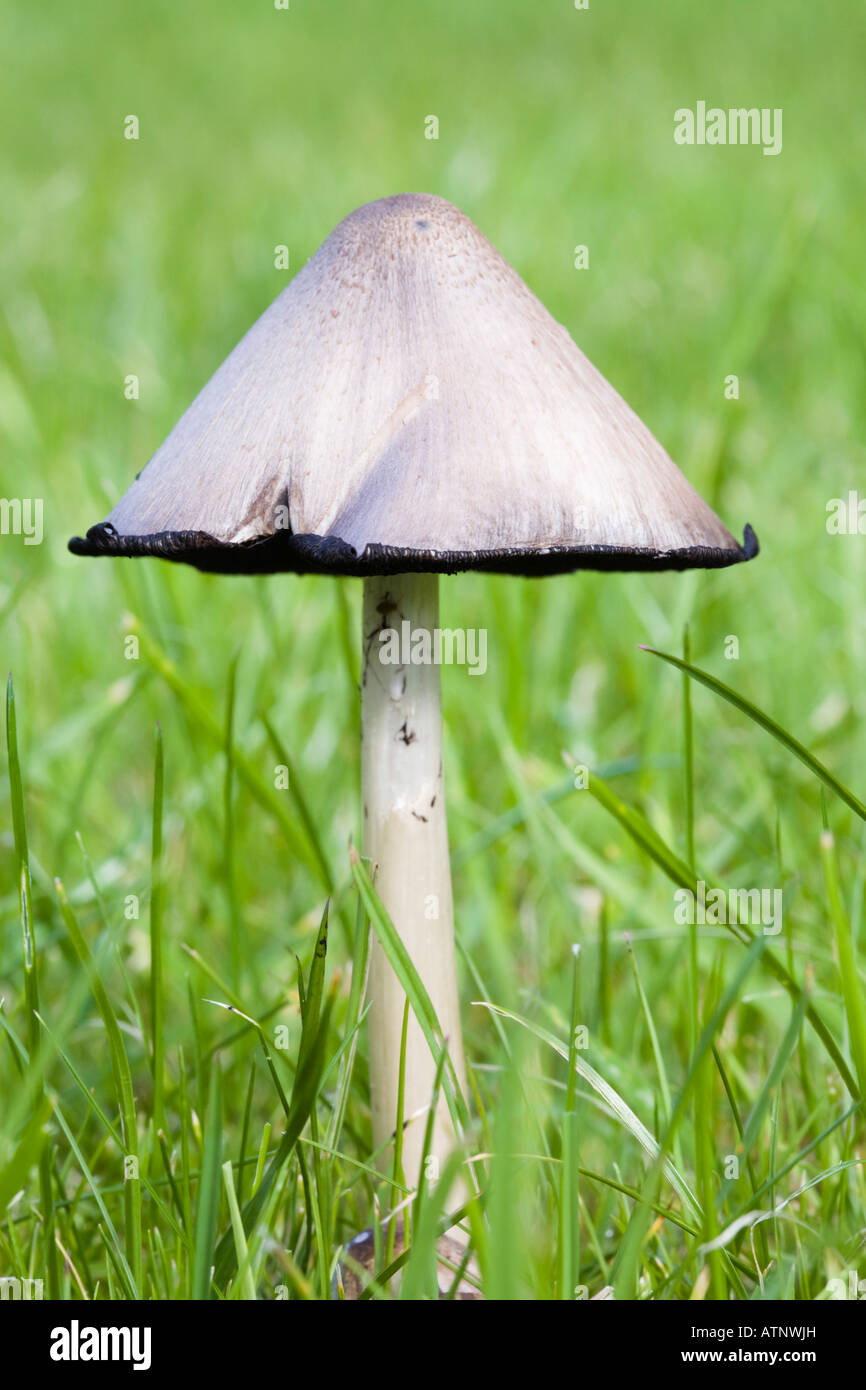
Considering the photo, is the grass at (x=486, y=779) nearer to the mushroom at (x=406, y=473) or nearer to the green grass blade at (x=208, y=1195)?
the green grass blade at (x=208, y=1195)

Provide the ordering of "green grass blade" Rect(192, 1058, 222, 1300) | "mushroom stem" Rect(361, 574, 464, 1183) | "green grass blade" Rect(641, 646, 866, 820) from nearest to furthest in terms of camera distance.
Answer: "green grass blade" Rect(192, 1058, 222, 1300)
"green grass blade" Rect(641, 646, 866, 820)
"mushroom stem" Rect(361, 574, 464, 1183)

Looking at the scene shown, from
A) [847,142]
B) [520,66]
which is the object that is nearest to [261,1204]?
[847,142]

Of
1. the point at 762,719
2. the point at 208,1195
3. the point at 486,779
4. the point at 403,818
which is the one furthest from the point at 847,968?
the point at 486,779

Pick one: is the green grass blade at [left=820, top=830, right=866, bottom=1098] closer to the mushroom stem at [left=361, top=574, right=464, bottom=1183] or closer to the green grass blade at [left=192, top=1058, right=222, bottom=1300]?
the mushroom stem at [left=361, top=574, right=464, bottom=1183]

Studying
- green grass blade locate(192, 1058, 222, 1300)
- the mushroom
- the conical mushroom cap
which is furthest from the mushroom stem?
green grass blade locate(192, 1058, 222, 1300)

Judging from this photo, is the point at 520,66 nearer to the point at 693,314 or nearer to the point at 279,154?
the point at 279,154

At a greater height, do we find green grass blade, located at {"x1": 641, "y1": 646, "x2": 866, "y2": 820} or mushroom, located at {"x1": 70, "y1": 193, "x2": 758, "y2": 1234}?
mushroom, located at {"x1": 70, "y1": 193, "x2": 758, "y2": 1234}

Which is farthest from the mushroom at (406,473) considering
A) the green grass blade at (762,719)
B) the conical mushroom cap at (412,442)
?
the green grass blade at (762,719)
